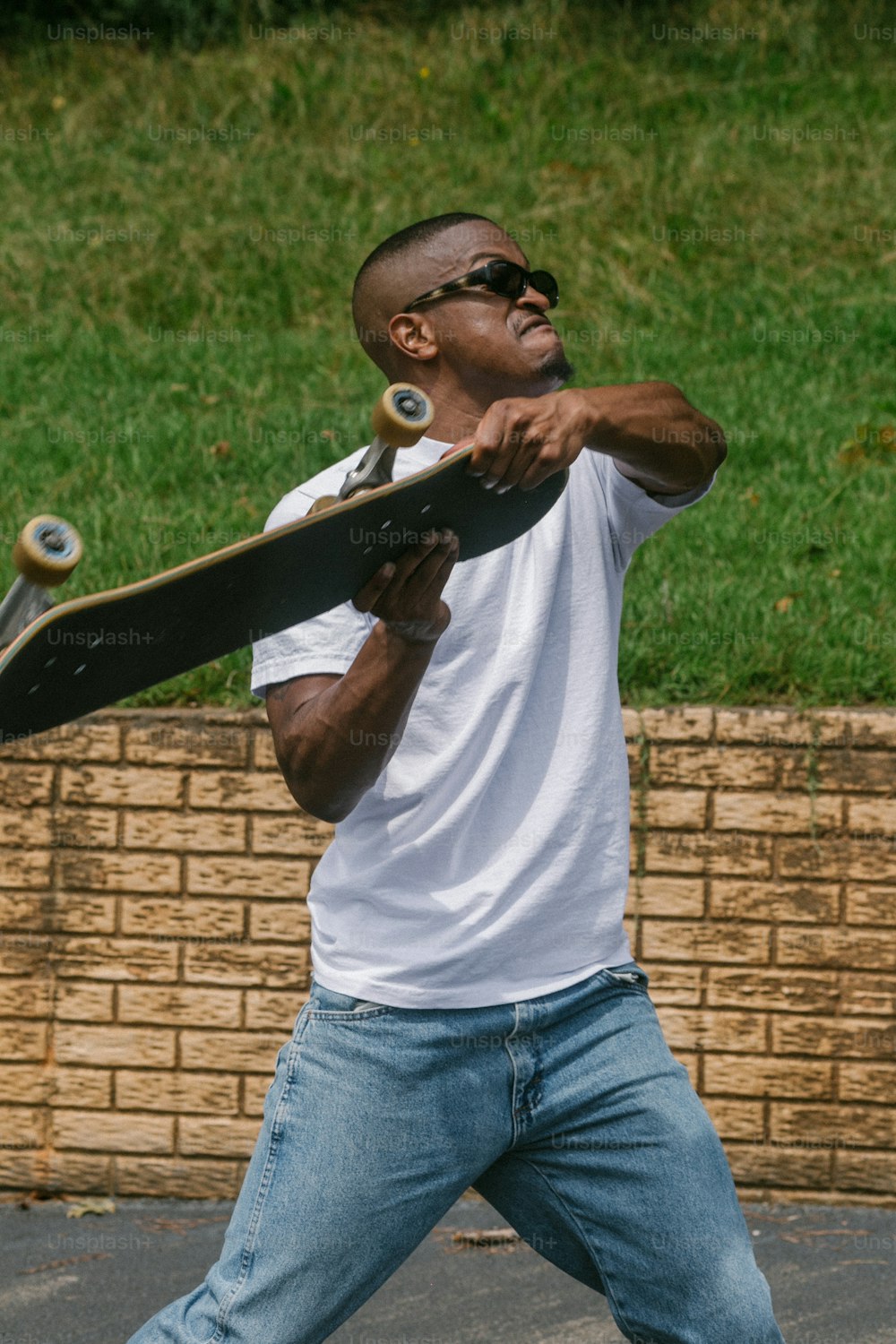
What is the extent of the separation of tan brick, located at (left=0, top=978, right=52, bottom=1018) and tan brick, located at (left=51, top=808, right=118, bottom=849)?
0.44 meters

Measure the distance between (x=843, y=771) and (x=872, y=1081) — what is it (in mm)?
909

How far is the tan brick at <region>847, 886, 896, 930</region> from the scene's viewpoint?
15.5ft

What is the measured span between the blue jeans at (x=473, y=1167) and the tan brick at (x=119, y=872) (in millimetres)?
2451

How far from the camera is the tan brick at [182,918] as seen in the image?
193 inches

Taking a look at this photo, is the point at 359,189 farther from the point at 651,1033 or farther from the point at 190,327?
the point at 651,1033

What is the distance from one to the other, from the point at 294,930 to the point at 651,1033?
8.00ft

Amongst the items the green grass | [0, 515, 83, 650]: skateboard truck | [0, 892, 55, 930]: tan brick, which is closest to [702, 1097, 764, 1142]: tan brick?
the green grass

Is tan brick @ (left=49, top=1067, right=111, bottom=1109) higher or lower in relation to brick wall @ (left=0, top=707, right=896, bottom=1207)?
lower

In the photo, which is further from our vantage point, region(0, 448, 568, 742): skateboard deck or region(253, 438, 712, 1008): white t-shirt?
region(253, 438, 712, 1008): white t-shirt

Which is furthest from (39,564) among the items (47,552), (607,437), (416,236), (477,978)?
(416,236)

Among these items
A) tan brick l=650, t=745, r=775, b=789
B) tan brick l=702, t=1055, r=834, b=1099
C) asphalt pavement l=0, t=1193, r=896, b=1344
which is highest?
tan brick l=650, t=745, r=775, b=789

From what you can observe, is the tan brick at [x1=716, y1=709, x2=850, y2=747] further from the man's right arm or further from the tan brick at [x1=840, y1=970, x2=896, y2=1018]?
the man's right arm

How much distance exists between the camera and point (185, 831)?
4.91 meters

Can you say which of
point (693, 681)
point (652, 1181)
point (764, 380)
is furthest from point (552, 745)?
point (764, 380)
